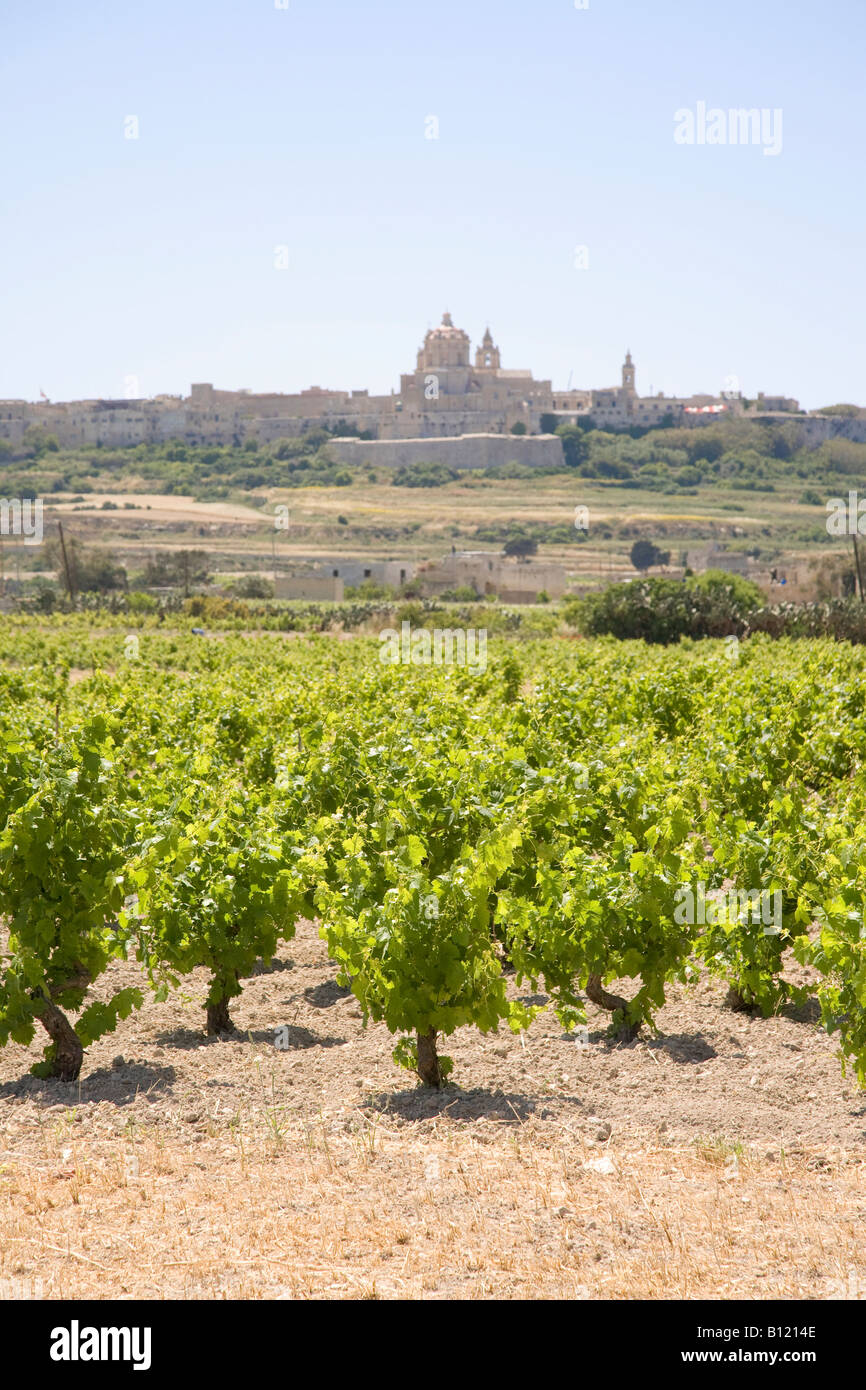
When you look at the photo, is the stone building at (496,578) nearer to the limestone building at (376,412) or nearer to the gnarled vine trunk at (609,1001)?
the gnarled vine trunk at (609,1001)

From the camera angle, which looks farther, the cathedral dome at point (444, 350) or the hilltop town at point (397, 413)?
the cathedral dome at point (444, 350)

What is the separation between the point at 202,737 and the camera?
40.1ft

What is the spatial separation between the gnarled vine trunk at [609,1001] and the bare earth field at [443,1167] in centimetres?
11

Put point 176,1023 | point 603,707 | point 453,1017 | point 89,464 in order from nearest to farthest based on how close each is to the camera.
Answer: point 453,1017 < point 176,1023 < point 603,707 < point 89,464

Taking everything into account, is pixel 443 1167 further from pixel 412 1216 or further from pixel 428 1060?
pixel 428 1060

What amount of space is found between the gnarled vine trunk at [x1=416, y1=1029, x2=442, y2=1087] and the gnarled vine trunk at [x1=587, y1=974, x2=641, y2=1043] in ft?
Answer: 3.73

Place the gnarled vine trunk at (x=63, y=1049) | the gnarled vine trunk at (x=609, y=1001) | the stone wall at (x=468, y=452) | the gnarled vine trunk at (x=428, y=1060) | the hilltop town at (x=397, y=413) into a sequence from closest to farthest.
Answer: the gnarled vine trunk at (x=428, y=1060), the gnarled vine trunk at (x=63, y=1049), the gnarled vine trunk at (x=609, y=1001), the stone wall at (x=468, y=452), the hilltop town at (x=397, y=413)

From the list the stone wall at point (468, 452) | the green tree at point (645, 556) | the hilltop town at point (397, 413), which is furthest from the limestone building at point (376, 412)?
the green tree at point (645, 556)

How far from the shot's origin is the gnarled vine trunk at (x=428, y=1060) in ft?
20.8

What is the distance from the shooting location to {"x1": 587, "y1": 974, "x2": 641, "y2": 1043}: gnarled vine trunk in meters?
7.11

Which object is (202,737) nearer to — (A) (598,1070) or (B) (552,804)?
(B) (552,804)

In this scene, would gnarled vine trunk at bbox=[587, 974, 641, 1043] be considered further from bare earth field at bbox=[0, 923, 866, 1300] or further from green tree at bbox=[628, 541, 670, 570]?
green tree at bbox=[628, 541, 670, 570]

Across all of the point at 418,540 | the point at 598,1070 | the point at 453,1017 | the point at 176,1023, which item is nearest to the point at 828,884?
the point at 598,1070

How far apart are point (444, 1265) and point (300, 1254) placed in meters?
0.53
